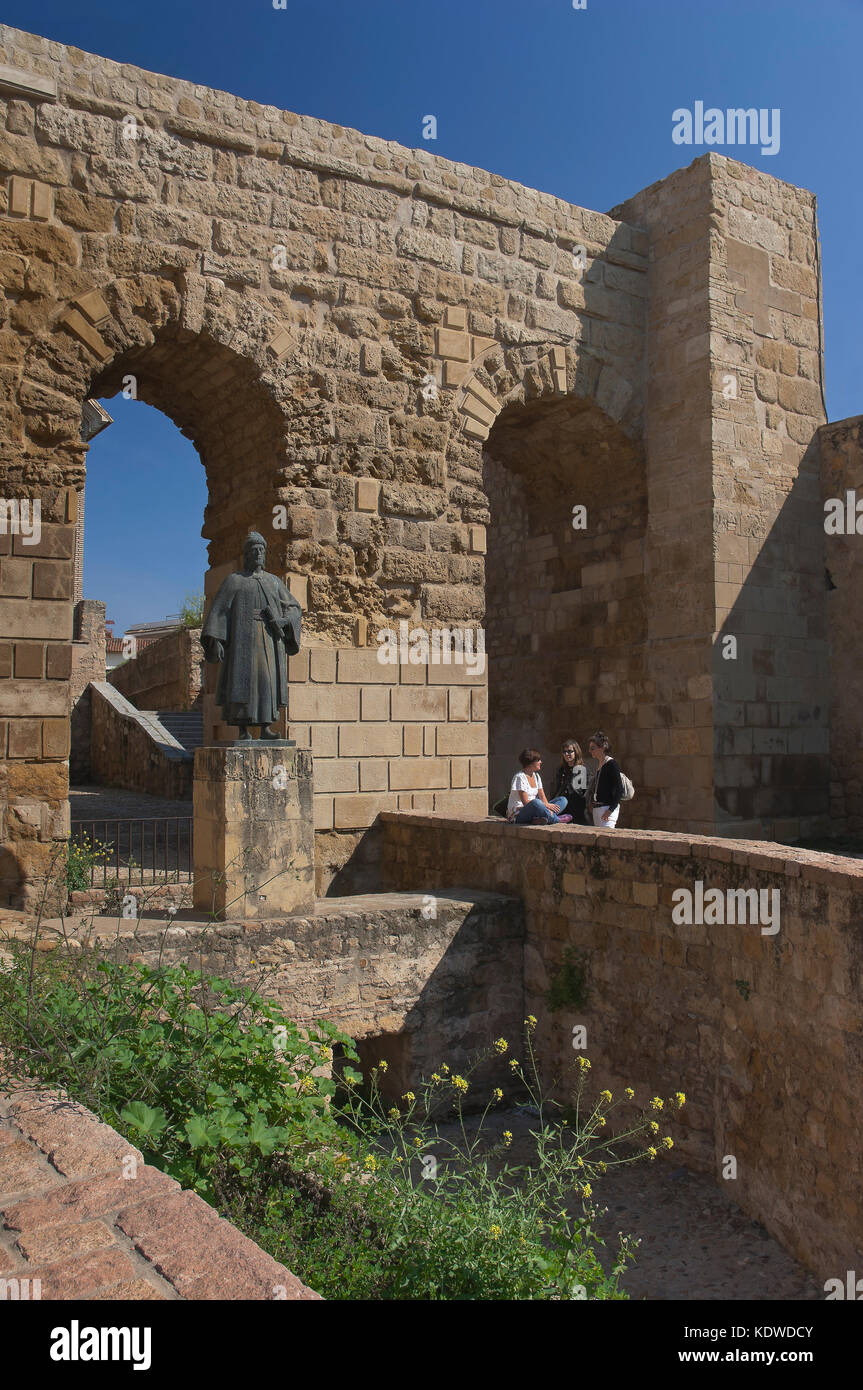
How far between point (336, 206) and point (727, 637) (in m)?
5.22

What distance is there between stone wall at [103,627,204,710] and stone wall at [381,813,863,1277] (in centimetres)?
1099

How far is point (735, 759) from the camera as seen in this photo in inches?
375

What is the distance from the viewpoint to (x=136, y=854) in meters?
8.93

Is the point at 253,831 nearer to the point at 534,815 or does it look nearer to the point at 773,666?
the point at 534,815

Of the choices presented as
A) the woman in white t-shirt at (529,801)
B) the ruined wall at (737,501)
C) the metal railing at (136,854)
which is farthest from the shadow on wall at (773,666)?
the metal railing at (136,854)

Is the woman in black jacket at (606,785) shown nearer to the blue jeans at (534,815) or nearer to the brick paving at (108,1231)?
the blue jeans at (534,815)

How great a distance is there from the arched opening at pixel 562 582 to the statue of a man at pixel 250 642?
180 inches

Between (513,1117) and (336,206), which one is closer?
(513,1117)

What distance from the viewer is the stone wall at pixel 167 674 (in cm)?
1758

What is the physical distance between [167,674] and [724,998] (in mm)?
14812

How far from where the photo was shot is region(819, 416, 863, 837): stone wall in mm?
10070

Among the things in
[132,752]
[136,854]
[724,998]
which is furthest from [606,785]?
[132,752]
